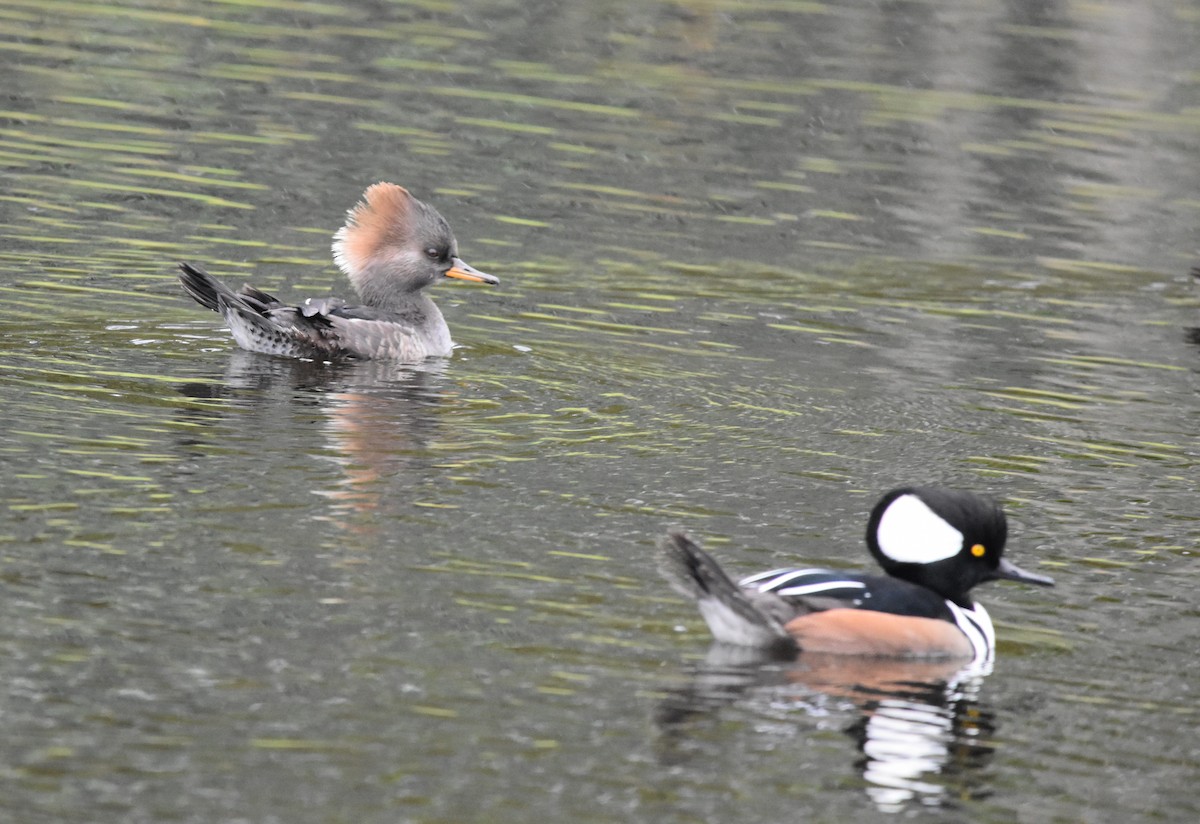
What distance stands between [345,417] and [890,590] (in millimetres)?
4199

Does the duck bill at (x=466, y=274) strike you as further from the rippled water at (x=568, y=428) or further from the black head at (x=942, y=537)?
the black head at (x=942, y=537)

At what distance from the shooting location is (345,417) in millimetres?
11664

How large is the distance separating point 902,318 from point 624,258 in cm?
239

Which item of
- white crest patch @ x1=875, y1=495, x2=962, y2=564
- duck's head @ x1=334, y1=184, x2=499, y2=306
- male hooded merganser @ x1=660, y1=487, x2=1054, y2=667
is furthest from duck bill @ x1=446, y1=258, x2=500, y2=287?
white crest patch @ x1=875, y1=495, x2=962, y2=564

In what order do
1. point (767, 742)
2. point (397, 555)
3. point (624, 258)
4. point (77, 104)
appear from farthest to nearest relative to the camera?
point (77, 104)
point (624, 258)
point (397, 555)
point (767, 742)

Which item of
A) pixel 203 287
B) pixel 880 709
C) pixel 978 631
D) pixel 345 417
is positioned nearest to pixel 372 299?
pixel 203 287

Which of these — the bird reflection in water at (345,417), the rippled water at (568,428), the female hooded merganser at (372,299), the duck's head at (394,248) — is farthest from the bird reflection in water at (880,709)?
the duck's head at (394,248)

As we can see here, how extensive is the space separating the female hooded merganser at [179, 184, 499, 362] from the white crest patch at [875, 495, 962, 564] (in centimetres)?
536

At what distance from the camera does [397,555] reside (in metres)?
9.12

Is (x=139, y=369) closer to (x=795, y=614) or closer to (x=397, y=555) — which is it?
(x=397, y=555)

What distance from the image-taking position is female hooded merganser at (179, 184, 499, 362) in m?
13.0

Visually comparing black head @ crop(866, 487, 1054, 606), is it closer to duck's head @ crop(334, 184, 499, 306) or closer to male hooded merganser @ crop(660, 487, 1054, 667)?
male hooded merganser @ crop(660, 487, 1054, 667)

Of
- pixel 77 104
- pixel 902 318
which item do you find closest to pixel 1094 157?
pixel 902 318

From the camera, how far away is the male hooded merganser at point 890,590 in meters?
8.15
